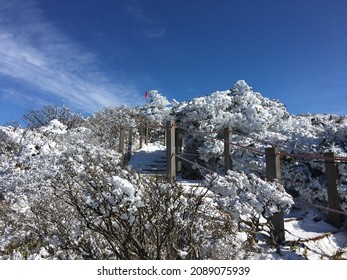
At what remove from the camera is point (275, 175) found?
3891 mm

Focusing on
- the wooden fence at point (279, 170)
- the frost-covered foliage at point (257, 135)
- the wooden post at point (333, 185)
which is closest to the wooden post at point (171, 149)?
the wooden fence at point (279, 170)

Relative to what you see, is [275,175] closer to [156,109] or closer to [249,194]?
[249,194]

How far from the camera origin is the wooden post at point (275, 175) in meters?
3.85

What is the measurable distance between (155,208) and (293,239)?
2282 millimetres

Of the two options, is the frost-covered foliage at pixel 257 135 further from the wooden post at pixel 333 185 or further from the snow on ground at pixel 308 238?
the snow on ground at pixel 308 238

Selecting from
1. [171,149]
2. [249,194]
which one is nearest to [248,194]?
[249,194]

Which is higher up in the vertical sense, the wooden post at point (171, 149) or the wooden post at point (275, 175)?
the wooden post at point (171, 149)

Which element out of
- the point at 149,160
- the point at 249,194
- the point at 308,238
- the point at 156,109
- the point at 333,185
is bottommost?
the point at 308,238

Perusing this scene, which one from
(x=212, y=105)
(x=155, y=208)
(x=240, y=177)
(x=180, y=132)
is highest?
(x=212, y=105)

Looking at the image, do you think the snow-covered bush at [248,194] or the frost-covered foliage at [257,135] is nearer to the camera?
the snow-covered bush at [248,194]

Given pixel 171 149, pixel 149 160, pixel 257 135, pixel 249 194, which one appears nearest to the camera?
pixel 249 194
